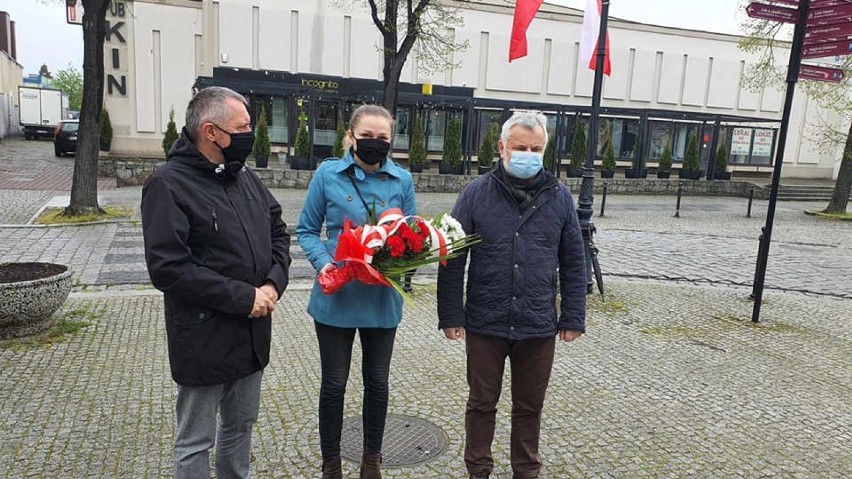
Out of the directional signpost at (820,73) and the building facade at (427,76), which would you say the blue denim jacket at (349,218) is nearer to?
the directional signpost at (820,73)

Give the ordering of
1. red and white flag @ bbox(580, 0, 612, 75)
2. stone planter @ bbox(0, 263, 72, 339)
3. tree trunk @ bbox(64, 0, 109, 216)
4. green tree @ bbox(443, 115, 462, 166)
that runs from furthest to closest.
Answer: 1. green tree @ bbox(443, 115, 462, 166)
2. tree trunk @ bbox(64, 0, 109, 216)
3. red and white flag @ bbox(580, 0, 612, 75)
4. stone planter @ bbox(0, 263, 72, 339)

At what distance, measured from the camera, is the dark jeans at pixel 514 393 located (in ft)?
10.8

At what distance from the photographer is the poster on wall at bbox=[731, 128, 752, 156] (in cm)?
3000

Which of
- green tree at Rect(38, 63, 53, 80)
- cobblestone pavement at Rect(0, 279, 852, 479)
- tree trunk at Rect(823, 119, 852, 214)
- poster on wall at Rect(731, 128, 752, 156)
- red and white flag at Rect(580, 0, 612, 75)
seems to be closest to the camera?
cobblestone pavement at Rect(0, 279, 852, 479)

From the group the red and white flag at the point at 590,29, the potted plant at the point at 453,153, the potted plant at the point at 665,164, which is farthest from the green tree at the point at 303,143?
the potted plant at the point at 665,164

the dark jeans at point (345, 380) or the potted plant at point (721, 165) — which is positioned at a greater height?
the potted plant at point (721, 165)

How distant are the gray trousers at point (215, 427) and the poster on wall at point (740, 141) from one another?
3177 cm

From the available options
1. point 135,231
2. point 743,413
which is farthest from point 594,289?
point 135,231

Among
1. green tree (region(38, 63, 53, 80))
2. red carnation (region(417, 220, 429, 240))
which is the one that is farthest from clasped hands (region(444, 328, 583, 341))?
green tree (region(38, 63, 53, 80))

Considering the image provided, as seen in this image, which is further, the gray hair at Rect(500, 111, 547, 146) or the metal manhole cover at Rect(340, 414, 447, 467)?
the metal manhole cover at Rect(340, 414, 447, 467)

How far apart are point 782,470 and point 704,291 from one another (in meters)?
5.17

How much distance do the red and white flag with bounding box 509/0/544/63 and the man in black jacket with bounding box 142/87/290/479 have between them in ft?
18.9

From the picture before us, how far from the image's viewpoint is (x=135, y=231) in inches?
435

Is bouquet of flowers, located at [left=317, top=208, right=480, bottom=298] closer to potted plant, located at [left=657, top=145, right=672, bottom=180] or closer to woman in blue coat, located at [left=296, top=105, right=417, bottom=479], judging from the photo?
woman in blue coat, located at [left=296, top=105, right=417, bottom=479]
